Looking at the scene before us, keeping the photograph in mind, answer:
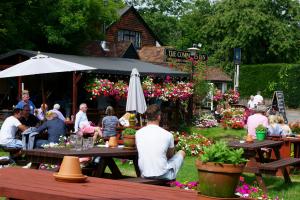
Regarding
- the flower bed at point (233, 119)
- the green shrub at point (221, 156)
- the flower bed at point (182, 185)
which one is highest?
the green shrub at point (221, 156)

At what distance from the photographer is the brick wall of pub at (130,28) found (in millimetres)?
40188

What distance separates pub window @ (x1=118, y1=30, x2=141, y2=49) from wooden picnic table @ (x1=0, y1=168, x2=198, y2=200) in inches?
1457

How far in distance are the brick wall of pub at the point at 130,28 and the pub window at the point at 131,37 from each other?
0.95 ft

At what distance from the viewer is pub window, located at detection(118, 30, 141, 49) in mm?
41100

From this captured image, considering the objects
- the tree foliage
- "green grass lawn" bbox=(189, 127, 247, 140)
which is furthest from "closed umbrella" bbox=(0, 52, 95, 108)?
the tree foliage

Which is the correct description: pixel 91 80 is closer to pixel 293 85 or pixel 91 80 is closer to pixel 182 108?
pixel 182 108

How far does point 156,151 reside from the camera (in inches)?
265

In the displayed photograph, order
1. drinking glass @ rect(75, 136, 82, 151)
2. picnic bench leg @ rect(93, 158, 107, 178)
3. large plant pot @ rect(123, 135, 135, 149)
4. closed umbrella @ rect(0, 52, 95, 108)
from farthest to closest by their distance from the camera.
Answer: closed umbrella @ rect(0, 52, 95, 108), picnic bench leg @ rect(93, 158, 107, 178), large plant pot @ rect(123, 135, 135, 149), drinking glass @ rect(75, 136, 82, 151)

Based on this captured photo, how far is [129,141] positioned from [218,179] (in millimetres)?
4619

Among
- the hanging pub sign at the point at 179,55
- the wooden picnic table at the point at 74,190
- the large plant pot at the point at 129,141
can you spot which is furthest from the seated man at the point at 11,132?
the hanging pub sign at the point at 179,55

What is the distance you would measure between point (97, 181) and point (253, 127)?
8838 mm

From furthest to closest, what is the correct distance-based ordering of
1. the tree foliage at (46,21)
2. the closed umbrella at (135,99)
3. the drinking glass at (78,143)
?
the tree foliage at (46,21)
the closed umbrella at (135,99)
the drinking glass at (78,143)

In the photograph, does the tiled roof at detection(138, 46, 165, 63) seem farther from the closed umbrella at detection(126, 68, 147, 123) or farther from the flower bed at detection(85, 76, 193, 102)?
the closed umbrella at detection(126, 68, 147, 123)

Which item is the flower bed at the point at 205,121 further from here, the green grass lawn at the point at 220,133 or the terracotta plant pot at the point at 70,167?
the terracotta plant pot at the point at 70,167
